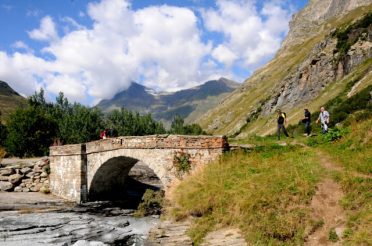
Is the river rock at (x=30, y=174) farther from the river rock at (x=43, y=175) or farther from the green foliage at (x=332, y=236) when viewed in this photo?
the green foliage at (x=332, y=236)

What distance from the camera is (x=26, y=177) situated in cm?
3222

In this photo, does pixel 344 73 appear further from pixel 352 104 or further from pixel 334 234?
pixel 334 234

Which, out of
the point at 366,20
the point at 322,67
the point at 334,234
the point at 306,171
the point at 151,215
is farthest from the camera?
the point at 322,67

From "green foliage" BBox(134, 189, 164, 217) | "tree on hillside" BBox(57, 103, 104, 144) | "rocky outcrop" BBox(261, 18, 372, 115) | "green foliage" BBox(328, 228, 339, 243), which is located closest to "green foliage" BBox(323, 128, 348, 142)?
"green foliage" BBox(328, 228, 339, 243)

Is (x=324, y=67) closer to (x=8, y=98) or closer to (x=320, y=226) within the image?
(x=320, y=226)

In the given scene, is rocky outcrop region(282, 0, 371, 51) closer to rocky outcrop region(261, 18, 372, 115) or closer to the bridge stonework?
rocky outcrop region(261, 18, 372, 115)

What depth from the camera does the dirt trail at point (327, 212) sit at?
11.9 metres

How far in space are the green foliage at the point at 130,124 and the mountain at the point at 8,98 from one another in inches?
3551

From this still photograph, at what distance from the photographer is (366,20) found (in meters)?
54.9

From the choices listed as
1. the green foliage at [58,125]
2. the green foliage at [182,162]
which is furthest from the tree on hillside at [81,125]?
the green foliage at [182,162]

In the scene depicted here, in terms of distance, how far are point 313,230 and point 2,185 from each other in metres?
26.8

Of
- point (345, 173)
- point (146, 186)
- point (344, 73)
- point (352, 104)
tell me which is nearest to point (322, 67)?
point (344, 73)

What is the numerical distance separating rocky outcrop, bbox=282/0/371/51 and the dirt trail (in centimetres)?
15740

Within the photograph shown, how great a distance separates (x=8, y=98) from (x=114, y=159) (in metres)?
162
